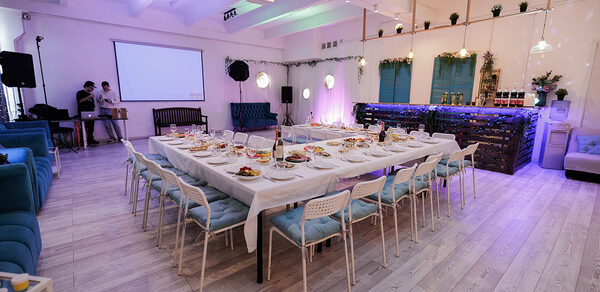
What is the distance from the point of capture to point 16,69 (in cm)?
536

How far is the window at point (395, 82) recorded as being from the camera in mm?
7891

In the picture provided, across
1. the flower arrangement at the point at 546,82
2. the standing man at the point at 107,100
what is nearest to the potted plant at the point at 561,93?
the flower arrangement at the point at 546,82

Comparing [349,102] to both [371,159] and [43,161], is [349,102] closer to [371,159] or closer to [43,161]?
[371,159]

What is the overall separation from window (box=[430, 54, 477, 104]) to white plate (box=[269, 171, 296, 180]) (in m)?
6.18

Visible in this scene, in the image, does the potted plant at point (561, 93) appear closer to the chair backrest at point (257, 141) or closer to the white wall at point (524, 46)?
the white wall at point (524, 46)

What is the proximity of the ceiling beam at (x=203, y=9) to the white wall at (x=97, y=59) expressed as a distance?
71cm

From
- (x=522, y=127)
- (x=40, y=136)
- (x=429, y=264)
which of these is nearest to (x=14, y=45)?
(x=40, y=136)

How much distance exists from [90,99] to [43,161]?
4.15 metres

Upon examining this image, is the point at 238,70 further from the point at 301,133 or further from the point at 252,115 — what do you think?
the point at 301,133

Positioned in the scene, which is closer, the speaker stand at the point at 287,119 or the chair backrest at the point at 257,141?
the chair backrest at the point at 257,141

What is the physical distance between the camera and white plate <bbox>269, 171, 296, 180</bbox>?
221 cm

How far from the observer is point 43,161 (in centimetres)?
383

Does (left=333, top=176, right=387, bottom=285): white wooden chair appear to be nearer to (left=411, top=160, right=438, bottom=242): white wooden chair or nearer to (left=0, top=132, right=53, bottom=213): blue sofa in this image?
(left=411, top=160, right=438, bottom=242): white wooden chair

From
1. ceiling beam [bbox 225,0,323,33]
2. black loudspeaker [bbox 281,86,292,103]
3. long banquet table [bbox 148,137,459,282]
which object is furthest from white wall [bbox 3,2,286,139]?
long banquet table [bbox 148,137,459,282]
